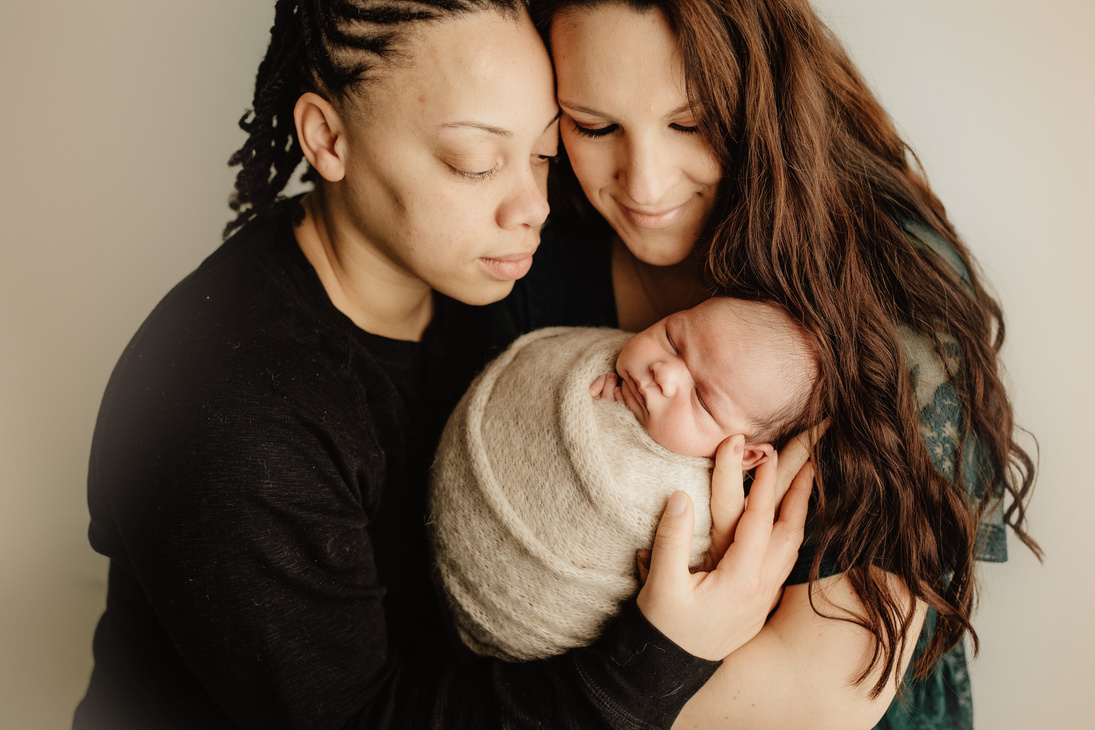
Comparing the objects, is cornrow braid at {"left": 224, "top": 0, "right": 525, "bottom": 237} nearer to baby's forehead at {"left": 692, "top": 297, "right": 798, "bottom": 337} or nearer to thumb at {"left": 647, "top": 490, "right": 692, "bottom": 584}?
baby's forehead at {"left": 692, "top": 297, "right": 798, "bottom": 337}

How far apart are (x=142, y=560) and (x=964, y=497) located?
1150 mm

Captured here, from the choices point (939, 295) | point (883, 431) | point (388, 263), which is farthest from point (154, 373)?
point (939, 295)

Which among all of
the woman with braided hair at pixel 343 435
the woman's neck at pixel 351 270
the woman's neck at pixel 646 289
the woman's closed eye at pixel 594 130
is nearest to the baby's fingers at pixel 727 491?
the woman with braided hair at pixel 343 435

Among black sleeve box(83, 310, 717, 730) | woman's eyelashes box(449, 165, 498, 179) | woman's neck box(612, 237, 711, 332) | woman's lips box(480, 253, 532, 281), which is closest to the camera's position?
black sleeve box(83, 310, 717, 730)

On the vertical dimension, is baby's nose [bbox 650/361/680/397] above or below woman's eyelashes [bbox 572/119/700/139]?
below

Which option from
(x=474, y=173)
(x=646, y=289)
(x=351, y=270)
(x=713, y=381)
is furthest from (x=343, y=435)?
(x=646, y=289)

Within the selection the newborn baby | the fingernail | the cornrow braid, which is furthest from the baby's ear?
the cornrow braid

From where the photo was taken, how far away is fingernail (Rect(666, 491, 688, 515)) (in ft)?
3.15

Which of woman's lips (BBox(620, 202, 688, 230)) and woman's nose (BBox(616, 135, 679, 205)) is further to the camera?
woman's lips (BBox(620, 202, 688, 230))

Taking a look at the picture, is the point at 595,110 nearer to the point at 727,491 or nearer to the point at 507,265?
the point at 507,265

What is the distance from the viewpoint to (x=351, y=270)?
119cm

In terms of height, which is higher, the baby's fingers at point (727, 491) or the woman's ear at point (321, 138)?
the woman's ear at point (321, 138)

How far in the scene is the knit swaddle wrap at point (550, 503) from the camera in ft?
3.25

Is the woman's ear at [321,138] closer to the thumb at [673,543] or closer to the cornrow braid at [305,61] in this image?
the cornrow braid at [305,61]
